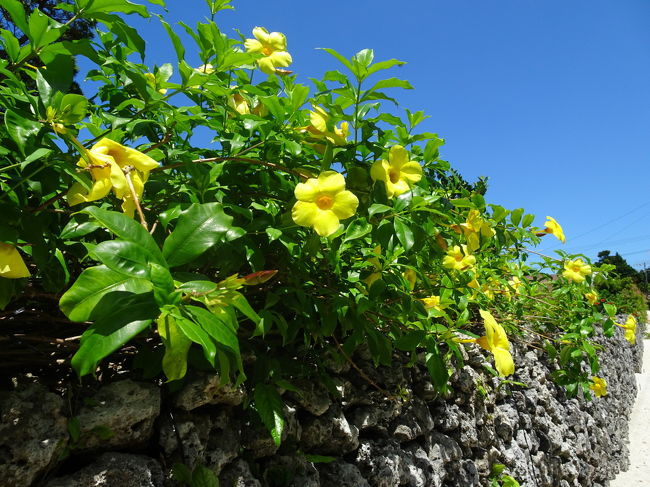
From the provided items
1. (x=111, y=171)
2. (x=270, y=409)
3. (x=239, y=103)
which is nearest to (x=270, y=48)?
(x=239, y=103)

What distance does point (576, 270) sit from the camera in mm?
2477

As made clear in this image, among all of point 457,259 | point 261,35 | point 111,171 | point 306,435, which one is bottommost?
point 306,435

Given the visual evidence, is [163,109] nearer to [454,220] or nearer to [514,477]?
[454,220]

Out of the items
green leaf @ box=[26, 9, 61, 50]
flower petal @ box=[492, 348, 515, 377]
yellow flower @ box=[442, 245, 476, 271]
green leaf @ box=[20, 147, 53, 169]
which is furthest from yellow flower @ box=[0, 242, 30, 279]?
yellow flower @ box=[442, 245, 476, 271]

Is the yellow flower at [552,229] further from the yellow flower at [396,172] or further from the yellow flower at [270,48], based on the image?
the yellow flower at [270,48]

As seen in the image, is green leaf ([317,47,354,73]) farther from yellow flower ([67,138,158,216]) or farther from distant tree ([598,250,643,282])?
distant tree ([598,250,643,282])

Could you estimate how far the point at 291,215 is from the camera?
1023 mm

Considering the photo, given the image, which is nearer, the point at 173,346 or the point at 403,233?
the point at 173,346

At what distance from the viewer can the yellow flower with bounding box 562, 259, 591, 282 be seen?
2.41m

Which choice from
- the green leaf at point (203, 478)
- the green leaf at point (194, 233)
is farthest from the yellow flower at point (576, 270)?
the green leaf at point (194, 233)

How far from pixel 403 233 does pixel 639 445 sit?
7.16m

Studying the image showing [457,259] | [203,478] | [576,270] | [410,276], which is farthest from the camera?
[576,270]

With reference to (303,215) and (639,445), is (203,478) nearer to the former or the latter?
(303,215)

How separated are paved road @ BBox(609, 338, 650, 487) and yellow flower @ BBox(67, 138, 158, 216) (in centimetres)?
568
